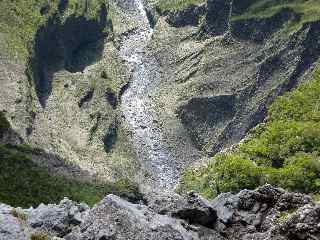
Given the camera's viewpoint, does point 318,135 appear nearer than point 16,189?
No

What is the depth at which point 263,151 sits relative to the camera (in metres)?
194

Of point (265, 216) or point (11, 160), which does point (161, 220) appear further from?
point (11, 160)

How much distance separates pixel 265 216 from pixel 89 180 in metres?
123

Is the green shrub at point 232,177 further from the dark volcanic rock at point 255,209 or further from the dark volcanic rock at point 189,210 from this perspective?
the dark volcanic rock at point 189,210

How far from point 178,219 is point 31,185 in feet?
307

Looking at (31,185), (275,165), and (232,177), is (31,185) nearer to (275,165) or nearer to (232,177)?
(232,177)

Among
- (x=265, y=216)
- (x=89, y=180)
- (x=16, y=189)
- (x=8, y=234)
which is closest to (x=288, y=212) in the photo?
(x=265, y=216)

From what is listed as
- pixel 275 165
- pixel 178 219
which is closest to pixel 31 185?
pixel 275 165

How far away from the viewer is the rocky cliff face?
4330cm

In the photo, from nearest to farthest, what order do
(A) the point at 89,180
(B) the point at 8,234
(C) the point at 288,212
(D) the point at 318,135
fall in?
(B) the point at 8,234, (C) the point at 288,212, (A) the point at 89,180, (D) the point at 318,135

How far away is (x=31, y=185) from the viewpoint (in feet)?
458

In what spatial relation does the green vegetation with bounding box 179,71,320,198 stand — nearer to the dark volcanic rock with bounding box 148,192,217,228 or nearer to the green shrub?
the green shrub

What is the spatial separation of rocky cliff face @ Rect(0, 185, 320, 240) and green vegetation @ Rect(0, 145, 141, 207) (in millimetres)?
79410

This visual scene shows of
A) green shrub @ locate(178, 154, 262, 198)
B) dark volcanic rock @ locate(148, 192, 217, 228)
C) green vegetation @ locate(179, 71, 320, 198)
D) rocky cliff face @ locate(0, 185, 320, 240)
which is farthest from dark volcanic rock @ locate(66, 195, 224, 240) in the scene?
green shrub @ locate(178, 154, 262, 198)
